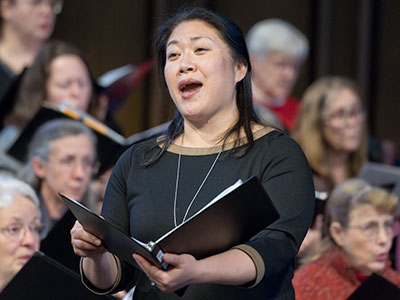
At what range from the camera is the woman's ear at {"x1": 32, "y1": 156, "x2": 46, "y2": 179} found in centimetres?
317

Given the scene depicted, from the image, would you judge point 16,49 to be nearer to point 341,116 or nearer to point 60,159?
point 60,159

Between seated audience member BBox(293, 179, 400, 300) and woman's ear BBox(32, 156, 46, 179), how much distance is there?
3.63 ft

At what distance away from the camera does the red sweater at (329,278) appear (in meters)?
2.61

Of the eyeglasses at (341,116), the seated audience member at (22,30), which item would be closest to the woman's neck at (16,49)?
the seated audience member at (22,30)

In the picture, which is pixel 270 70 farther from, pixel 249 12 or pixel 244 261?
pixel 244 261

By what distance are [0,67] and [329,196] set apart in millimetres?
1613

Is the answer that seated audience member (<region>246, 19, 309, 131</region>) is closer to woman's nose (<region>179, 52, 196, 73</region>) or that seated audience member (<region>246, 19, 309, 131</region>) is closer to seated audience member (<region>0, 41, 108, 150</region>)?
seated audience member (<region>0, 41, 108, 150</region>)

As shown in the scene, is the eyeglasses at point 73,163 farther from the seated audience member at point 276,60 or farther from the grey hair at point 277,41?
the grey hair at point 277,41

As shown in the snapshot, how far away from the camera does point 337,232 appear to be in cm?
286

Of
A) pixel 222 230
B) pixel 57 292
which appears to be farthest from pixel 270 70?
pixel 222 230

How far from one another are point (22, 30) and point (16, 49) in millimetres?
98

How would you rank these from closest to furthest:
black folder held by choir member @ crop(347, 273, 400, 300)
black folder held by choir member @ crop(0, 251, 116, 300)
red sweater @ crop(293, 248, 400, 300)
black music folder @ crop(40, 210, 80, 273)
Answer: black folder held by choir member @ crop(0, 251, 116, 300), black folder held by choir member @ crop(347, 273, 400, 300), black music folder @ crop(40, 210, 80, 273), red sweater @ crop(293, 248, 400, 300)

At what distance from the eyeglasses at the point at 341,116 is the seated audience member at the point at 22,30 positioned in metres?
1.43

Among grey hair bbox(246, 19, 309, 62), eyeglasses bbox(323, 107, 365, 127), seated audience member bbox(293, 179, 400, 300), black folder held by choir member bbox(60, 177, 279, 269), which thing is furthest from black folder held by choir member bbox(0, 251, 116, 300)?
grey hair bbox(246, 19, 309, 62)
